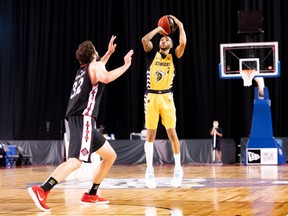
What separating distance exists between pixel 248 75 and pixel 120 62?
7481 mm

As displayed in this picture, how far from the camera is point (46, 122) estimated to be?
2284 centimetres

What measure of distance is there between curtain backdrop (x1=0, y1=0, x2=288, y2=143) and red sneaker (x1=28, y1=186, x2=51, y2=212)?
15913mm

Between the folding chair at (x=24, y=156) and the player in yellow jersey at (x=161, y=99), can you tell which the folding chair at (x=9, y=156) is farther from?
the player in yellow jersey at (x=161, y=99)

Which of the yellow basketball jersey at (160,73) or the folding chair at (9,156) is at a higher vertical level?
the yellow basketball jersey at (160,73)

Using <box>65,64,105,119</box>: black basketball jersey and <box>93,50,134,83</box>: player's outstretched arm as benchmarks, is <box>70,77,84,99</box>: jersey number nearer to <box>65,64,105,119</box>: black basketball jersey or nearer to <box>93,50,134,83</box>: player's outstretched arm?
<box>65,64,105,119</box>: black basketball jersey

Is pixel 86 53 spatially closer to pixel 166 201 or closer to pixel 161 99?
pixel 166 201

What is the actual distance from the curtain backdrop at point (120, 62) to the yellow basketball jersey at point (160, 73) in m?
13.4

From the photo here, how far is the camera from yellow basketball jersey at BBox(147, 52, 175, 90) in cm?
827

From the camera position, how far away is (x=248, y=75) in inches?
661

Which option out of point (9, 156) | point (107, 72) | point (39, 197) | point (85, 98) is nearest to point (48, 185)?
point (39, 197)

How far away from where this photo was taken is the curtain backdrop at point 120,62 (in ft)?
71.4

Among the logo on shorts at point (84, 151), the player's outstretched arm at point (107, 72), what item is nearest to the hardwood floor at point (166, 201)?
the logo on shorts at point (84, 151)

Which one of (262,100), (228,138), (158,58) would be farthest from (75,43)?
(158,58)

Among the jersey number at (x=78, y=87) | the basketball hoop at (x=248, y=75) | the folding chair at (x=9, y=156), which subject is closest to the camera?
the jersey number at (x=78, y=87)
